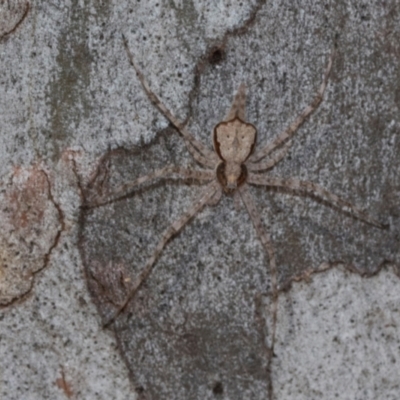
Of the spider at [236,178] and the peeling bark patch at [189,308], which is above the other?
the spider at [236,178]

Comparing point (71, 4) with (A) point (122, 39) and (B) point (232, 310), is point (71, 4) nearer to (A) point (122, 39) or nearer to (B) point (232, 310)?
(A) point (122, 39)

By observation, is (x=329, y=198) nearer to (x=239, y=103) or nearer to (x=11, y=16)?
(x=239, y=103)

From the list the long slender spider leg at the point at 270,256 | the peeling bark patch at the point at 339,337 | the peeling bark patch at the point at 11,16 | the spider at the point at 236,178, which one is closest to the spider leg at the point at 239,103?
the spider at the point at 236,178

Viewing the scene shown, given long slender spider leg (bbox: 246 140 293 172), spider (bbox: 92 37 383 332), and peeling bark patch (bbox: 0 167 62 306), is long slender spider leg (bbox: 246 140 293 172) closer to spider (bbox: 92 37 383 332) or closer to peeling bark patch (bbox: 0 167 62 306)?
spider (bbox: 92 37 383 332)

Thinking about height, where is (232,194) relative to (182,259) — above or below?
above

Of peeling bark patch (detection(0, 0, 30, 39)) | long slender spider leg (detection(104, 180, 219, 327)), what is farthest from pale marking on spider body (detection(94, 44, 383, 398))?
peeling bark patch (detection(0, 0, 30, 39))

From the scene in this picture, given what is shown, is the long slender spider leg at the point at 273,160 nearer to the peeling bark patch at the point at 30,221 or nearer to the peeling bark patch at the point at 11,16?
the peeling bark patch at the point at 30,221

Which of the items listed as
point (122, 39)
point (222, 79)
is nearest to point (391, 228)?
point (222, 79)

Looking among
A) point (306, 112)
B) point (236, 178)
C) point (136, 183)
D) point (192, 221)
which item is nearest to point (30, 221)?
point (136, 183)
